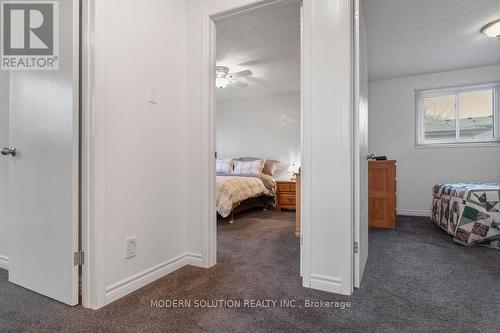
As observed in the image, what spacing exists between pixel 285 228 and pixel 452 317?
2.25 m

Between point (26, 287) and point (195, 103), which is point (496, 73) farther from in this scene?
point (26, 287)

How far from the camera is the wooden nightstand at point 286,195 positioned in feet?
16.6

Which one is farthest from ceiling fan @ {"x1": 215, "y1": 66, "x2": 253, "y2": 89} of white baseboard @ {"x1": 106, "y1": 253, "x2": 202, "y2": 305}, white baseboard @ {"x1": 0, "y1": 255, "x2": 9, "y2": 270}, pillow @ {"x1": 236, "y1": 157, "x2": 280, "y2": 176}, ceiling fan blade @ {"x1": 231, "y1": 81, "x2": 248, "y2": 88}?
white baseboard @ {"x1": 0, "y1": 255, "x2": 9, "y2": 270}

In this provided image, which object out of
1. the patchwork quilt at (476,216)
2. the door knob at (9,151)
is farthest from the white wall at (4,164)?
the patchwork quilt at (476,216)

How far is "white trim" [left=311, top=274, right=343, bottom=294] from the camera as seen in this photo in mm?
1754

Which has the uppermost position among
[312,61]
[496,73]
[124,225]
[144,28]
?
[496,73]

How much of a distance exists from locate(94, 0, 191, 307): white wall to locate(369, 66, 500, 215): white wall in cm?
368

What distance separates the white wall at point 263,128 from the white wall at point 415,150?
59.5 inches

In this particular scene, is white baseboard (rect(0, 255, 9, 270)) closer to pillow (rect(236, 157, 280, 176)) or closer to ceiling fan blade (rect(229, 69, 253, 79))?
ceiling fan blade (rect(229, 69, 253, 79))

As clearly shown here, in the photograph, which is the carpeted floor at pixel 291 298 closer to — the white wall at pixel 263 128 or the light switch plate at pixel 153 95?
the light switch plate at pixel 153 95

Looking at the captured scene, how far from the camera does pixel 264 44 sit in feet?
11.3

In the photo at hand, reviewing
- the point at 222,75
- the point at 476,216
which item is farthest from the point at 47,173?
the point at 476,216

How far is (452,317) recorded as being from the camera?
58.1 inches

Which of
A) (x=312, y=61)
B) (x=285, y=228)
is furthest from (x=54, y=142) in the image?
(x=285, y=228)
